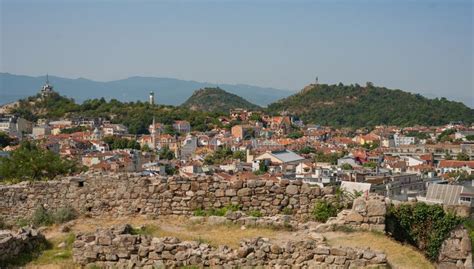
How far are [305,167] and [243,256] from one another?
73106 millimetres

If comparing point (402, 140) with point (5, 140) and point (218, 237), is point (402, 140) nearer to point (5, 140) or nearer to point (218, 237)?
point (5, 140)

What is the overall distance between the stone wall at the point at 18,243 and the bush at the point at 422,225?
5648mm

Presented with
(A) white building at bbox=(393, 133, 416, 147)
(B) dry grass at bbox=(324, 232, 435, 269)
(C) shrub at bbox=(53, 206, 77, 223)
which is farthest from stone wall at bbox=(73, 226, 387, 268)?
(A) white building at bbox=(393, 133, 416, 147)

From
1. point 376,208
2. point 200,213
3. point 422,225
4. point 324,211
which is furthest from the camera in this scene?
point 200,213

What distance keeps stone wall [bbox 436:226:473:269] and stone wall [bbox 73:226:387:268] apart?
177 cm

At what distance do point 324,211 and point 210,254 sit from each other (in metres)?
3.13

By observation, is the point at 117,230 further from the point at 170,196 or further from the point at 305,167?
the point at 305,167

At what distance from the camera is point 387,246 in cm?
863

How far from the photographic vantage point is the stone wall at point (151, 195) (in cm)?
1086

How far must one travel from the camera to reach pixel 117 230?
891cm

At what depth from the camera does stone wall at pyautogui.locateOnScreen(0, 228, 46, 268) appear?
8586 millimetres

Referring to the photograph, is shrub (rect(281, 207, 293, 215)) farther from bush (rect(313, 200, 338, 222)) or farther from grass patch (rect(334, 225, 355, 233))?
grass patch (rect(334, 225, 355, 233))

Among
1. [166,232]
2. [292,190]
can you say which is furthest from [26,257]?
[292,190]

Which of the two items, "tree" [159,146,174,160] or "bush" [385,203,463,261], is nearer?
"bush" [385,203,463,261]
